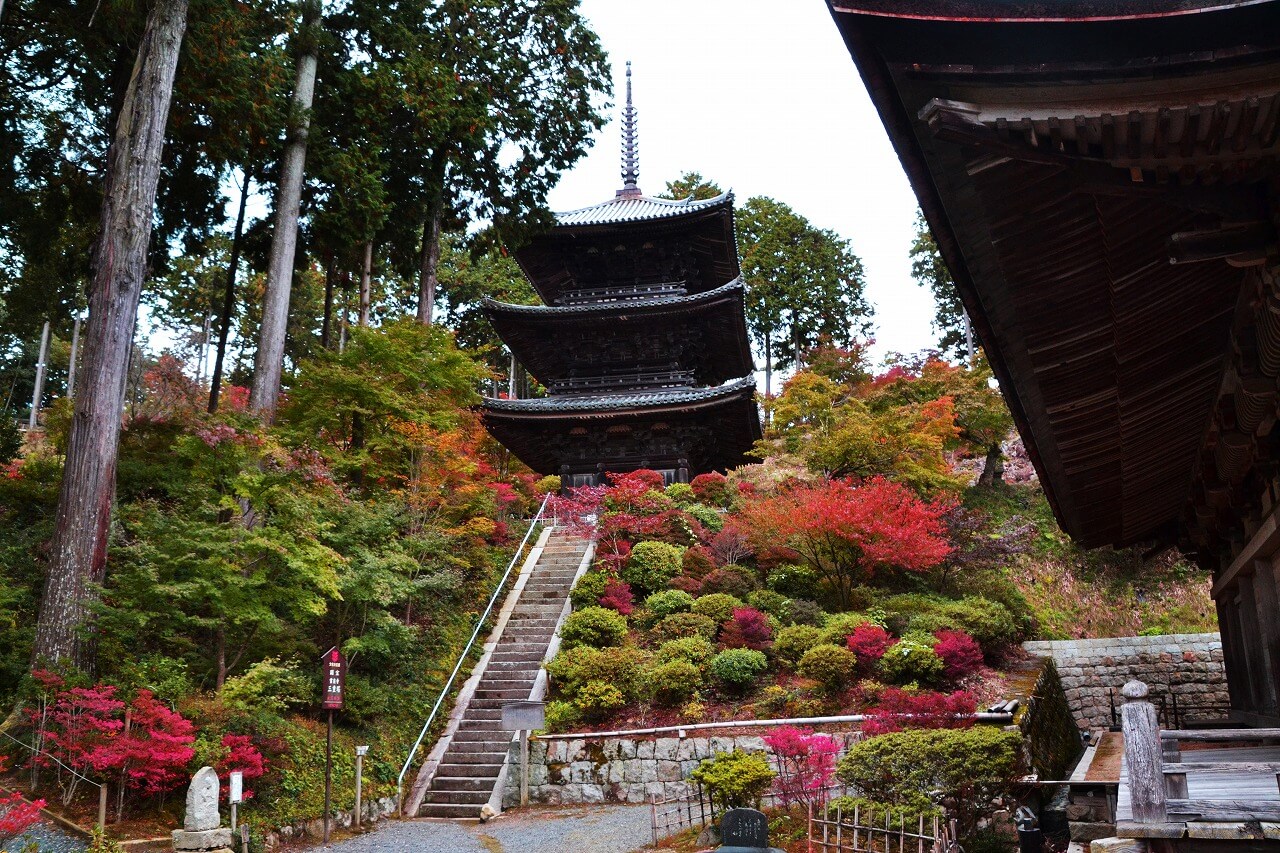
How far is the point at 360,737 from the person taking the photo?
12461 millimetres

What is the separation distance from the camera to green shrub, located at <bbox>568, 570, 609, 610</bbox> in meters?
16.9

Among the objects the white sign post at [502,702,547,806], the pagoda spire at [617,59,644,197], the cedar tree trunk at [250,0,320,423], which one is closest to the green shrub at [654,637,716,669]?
the white sign post at [502,702,547,806]

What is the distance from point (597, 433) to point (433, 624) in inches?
409

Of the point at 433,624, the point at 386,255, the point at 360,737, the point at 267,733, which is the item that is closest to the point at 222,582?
the point at 267,733

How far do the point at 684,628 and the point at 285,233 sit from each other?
9.62 m

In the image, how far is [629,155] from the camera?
31875 millimetres

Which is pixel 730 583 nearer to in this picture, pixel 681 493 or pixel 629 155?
pixel 681 493

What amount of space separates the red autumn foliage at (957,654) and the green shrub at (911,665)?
14 cm

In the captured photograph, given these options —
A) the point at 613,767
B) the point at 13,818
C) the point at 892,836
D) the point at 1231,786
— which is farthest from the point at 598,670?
the point at 1231,786

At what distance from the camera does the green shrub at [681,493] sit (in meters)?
21.8

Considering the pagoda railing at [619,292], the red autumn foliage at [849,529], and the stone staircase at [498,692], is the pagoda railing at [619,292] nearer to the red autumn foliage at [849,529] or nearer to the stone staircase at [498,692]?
the stone staircase at [498,692]

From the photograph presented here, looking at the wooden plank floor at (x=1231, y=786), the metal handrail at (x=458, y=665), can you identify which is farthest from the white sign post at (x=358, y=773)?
the wooden plank floor at (x=1231, y=786)

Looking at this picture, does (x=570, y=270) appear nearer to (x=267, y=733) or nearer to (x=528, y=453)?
(x=528, y=453)

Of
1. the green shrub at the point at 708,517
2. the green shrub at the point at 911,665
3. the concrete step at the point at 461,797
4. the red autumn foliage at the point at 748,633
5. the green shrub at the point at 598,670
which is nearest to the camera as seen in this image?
the concrete step at the point at 461,797
